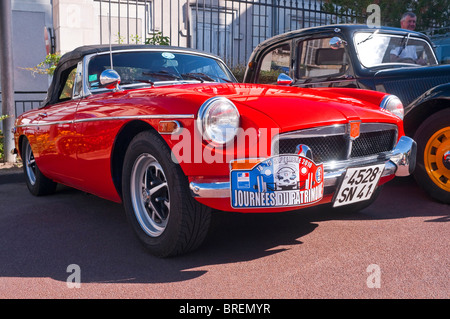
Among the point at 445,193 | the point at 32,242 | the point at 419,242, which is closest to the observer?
the point at 419,242

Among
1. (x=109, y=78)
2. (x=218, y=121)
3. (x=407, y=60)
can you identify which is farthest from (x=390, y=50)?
(x=218, y=121)

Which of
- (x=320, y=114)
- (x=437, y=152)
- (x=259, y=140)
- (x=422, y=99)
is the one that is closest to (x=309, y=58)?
(x=422, y=99)

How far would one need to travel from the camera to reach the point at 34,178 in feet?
17.3

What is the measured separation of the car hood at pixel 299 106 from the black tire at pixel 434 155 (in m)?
0.93

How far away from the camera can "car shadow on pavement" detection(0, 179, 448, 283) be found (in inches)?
111

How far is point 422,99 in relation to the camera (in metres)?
4.25

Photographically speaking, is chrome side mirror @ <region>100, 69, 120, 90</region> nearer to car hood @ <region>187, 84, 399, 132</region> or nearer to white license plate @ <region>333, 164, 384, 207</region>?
car hood @ <region>187, 84, 399, 132</region>

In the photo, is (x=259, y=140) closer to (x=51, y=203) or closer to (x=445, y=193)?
(x=445, y=193)

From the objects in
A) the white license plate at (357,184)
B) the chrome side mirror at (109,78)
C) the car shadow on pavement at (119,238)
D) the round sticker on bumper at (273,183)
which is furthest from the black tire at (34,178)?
the white license plate at (357,184)

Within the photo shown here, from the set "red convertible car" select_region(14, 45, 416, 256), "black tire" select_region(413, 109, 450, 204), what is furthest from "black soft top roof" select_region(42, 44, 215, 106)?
"black tire" select_region(413, 109, 450, 204)

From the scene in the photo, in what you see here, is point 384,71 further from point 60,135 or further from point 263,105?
point 60,135

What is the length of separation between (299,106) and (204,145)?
2.13 ft

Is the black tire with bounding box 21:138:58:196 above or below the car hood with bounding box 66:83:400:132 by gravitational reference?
below

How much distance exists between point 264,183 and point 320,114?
58 cm
